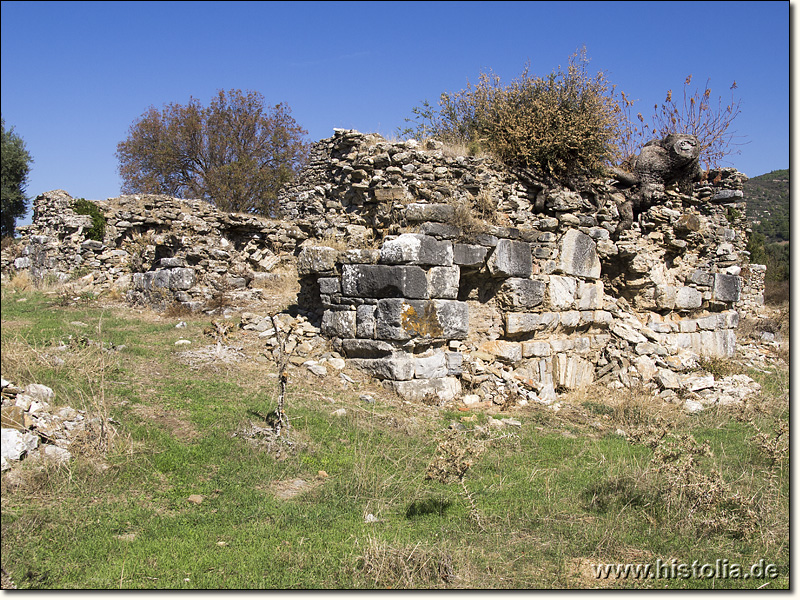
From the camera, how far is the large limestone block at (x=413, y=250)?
8.21 meters

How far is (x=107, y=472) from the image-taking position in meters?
4.92

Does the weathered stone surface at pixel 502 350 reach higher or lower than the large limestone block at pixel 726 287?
lower

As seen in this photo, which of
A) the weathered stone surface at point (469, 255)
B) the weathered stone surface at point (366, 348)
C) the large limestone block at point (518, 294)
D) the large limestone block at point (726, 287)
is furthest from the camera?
the large limestone block at point (726, 287)

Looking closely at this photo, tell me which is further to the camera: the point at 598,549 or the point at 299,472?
the point at 299,472

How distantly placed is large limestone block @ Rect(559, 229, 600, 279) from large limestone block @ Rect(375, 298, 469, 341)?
8.10ft

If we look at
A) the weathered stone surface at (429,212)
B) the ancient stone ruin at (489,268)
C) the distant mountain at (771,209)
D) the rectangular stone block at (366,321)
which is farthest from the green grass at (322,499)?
the distant mountain at (771,209)

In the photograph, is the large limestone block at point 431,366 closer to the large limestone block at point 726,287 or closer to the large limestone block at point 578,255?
the large limestone block at point 578,255

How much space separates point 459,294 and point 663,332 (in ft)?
14.5

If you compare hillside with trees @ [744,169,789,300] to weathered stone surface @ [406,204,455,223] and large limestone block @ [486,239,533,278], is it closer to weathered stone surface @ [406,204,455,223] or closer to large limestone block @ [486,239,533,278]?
large limestone block @ [486,239,533,278]

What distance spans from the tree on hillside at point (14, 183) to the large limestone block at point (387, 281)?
15.1m

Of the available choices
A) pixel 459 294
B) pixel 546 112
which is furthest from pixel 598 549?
pixel 546 112

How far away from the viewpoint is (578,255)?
10.3 meters

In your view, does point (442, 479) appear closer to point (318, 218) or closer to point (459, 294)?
point (459, 294)

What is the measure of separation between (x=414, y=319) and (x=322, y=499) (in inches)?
137
